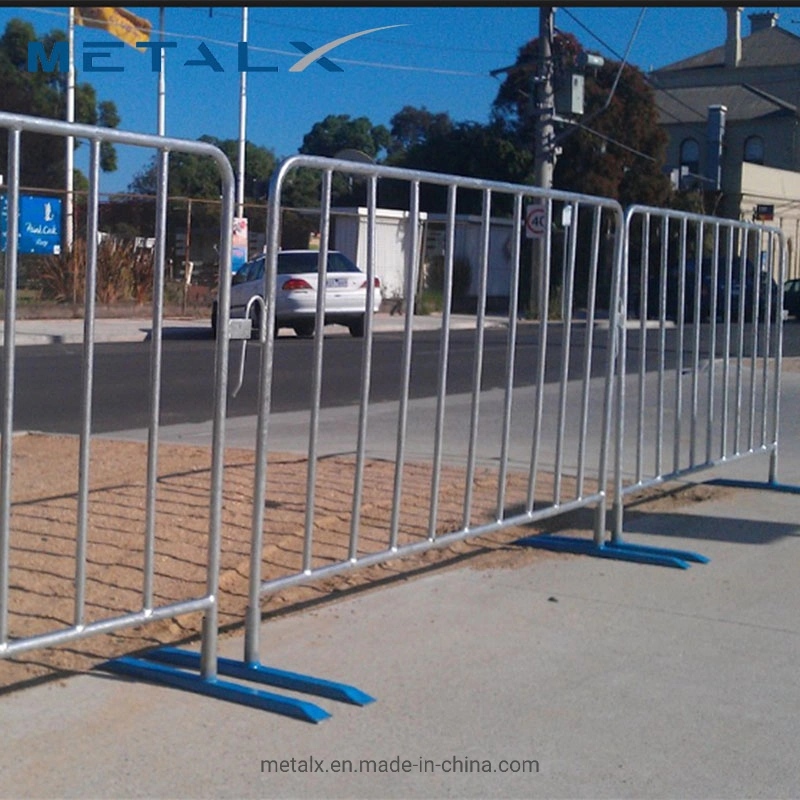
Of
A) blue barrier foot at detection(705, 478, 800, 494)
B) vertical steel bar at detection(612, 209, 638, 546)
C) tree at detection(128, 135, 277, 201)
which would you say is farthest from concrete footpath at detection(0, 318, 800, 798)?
tree at detection(128, 135, 277, 201)

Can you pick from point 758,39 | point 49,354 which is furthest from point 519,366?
point 758,39

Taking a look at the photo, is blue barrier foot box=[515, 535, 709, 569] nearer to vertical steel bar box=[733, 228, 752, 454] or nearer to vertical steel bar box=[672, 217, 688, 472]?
vertical steel bar box=[672, 217, 688, 472]

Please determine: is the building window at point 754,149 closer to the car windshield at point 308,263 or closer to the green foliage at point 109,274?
the green foliage at point 109,274

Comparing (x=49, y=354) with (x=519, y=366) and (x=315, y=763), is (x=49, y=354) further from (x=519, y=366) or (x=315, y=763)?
(x=315, y=763)

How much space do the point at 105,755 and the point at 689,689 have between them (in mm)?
2144

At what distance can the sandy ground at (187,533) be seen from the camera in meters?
5.22

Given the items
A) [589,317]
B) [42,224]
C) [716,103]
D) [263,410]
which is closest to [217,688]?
[263,410]

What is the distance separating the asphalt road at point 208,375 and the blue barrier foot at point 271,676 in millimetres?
4360

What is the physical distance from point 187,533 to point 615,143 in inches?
1456

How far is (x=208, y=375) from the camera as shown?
52.5ft

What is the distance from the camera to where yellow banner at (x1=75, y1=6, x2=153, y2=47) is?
3391cm

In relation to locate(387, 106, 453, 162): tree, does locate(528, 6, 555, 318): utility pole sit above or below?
below

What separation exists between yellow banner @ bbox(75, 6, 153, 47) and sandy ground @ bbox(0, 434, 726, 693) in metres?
27.0

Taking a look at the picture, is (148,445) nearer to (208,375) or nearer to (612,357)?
(612,357)
